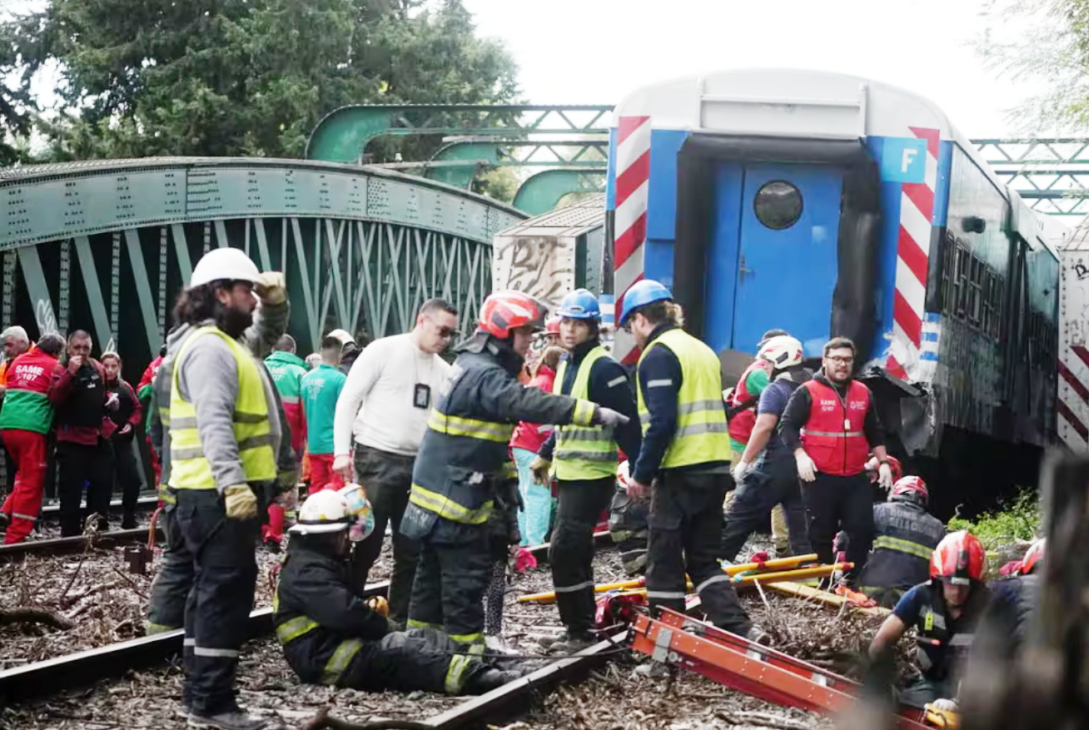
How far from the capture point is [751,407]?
11.4 m

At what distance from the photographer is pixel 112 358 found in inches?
520

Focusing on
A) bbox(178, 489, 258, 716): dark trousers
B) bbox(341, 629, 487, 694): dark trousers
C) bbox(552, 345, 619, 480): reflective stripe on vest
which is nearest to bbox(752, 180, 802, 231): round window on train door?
bbox(552, 345, 619, 480): reflective stripe on vest

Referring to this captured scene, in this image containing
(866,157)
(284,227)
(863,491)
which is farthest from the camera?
(284,227)

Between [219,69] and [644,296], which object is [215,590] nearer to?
[644,296]

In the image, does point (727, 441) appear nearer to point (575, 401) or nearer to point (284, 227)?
point (575, 401)

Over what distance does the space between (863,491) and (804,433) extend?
491 mm

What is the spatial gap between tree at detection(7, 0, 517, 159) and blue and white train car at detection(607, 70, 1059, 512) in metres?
20.1

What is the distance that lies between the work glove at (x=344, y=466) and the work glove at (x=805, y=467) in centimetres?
274

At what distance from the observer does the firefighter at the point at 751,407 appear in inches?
437

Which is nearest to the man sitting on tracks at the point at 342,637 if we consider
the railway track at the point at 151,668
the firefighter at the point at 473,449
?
the railway track at the point at 151,668

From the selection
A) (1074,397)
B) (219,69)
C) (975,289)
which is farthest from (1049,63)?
(219,69)

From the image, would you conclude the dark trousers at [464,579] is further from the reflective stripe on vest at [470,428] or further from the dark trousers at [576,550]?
the dark trousers at [576,550]

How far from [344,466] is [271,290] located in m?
1.29

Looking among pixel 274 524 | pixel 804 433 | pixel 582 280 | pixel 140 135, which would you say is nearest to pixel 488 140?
pixel 140 135
